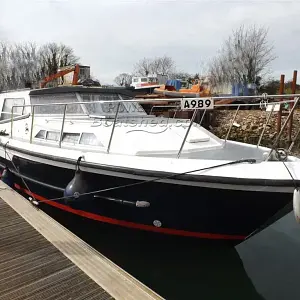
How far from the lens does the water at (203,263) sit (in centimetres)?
400

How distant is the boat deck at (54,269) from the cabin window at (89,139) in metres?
1.36

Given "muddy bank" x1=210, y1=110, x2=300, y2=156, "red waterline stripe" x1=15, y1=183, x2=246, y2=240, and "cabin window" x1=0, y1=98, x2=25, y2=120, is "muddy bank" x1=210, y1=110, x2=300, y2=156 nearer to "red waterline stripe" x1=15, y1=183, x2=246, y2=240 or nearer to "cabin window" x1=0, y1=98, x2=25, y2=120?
"cabin window" x1=0, y1=98, x2=25, y2=120

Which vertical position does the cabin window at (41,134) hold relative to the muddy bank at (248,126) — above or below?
above

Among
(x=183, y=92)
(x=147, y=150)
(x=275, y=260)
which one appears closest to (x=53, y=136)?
(x=147, y=150)

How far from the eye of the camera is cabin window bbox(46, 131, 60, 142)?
5.60 m

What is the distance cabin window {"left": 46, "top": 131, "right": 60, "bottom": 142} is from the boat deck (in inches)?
69.1

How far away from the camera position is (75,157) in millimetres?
4629

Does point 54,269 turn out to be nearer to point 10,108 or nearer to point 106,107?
point 106,107

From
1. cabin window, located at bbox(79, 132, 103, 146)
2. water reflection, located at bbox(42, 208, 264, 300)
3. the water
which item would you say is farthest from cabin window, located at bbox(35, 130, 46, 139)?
water reflection, located at bbox(42, 208, 264, 300)

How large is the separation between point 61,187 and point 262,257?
11.0 ft

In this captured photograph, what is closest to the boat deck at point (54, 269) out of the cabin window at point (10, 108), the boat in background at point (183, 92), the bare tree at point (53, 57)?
Answer: the cabin window at point (10, 108)

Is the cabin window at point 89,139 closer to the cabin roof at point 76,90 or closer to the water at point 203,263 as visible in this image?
the water at point 203,263

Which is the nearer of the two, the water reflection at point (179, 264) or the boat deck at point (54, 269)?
the boat deck at point (54, 269)

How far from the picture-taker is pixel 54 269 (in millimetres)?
3229
